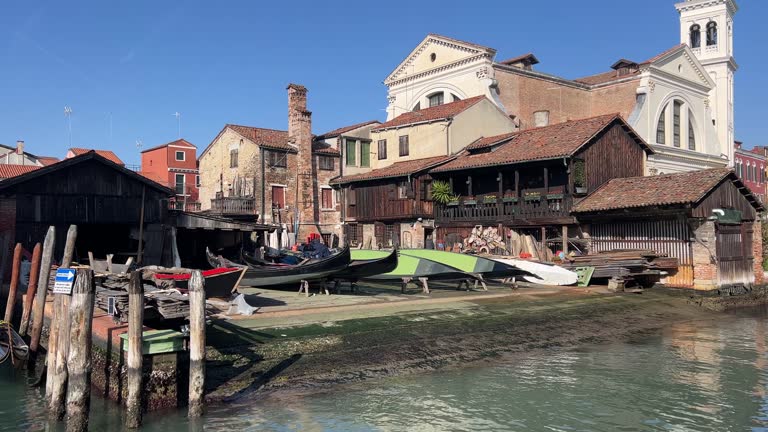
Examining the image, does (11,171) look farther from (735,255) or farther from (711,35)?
(711,35)

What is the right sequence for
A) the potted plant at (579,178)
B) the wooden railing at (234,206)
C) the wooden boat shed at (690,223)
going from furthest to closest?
the wooden railing at (234,206), the potted plant at (579,178), the wooden boat shed at (690,223)

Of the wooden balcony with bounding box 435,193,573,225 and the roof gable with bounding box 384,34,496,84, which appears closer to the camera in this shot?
the wooden balcony with bounding box 435,193,573,225

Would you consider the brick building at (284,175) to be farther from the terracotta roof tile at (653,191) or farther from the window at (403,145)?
the terracotta roof tile at (653,191)

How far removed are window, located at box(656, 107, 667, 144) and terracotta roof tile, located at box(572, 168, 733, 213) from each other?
45.4 ft

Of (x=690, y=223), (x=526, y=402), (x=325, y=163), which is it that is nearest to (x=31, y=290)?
(x=526, y=402)

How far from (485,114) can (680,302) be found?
15703 mm

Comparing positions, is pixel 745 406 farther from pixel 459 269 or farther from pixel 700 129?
pixel 700 129

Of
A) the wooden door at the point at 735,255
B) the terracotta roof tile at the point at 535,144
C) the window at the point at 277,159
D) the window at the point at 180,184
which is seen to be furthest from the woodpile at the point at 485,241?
the window at the point at 180,184

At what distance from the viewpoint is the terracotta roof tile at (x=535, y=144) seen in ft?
79.7

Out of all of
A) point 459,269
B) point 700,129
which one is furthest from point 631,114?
point 459,269

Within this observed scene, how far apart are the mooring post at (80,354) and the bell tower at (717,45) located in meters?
45.4

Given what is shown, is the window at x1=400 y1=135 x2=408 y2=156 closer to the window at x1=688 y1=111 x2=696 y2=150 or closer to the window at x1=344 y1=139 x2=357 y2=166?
the window at x1=344 y1=139 x2=357 y2=166

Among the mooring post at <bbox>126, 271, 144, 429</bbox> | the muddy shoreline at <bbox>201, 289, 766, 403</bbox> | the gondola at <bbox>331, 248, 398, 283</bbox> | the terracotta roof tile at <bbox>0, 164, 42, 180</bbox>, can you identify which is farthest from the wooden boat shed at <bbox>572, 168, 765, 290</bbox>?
the terracotta roof tile at <bbox>0, 164, 42, 180</bbox>

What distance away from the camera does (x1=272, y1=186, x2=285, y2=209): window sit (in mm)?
32469
